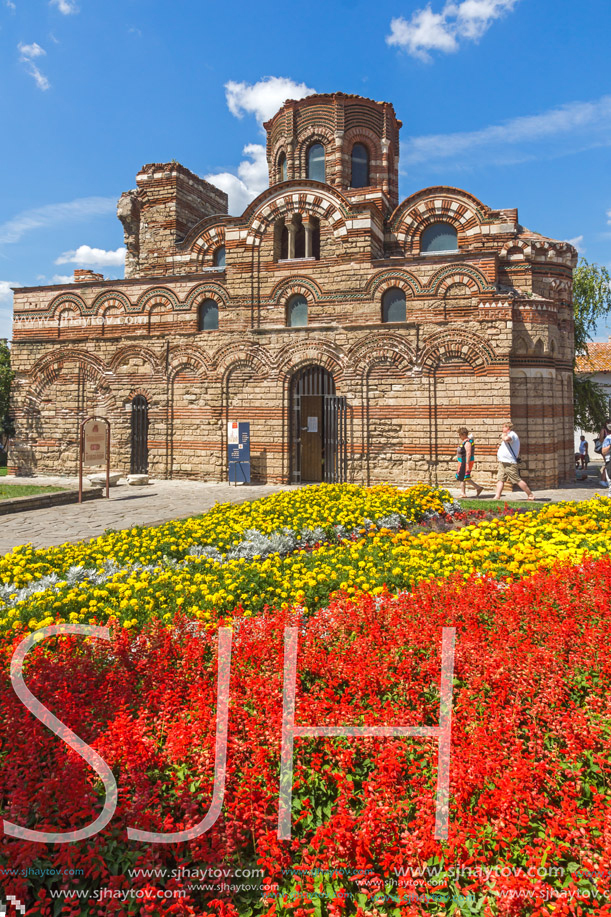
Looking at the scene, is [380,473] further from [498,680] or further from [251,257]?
[498,680]

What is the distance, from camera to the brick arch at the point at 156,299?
1647cm

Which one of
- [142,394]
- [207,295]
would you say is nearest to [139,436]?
[142,394]

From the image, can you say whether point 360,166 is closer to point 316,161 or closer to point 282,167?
point 316,161

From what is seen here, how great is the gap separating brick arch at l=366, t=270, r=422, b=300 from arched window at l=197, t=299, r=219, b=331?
447 centimetres

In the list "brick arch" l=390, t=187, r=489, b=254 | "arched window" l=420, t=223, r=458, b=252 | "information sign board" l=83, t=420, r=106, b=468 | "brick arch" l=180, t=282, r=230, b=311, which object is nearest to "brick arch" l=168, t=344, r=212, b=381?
"brick arch" l=180, t=282, r=230, b=311

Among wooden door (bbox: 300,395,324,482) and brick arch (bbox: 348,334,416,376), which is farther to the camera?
wooden door (bbox: 300,395,324,482)

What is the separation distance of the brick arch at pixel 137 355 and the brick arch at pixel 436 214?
7.72 metres

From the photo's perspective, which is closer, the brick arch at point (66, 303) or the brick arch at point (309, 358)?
the brick arch at point (309, 358)

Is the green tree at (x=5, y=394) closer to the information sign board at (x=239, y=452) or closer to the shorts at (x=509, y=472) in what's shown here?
the information sign board at (x=239, y=452)

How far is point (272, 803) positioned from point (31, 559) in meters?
4.68

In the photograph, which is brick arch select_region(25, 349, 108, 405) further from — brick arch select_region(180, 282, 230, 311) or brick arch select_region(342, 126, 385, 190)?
brick arch select_region(342, 126, 385, 190)

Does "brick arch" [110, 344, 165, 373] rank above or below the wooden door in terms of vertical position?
above

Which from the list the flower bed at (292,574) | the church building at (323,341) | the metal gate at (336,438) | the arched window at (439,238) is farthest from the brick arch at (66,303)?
the flower bed at (292,574)

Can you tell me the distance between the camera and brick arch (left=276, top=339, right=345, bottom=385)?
1468 centimetres
